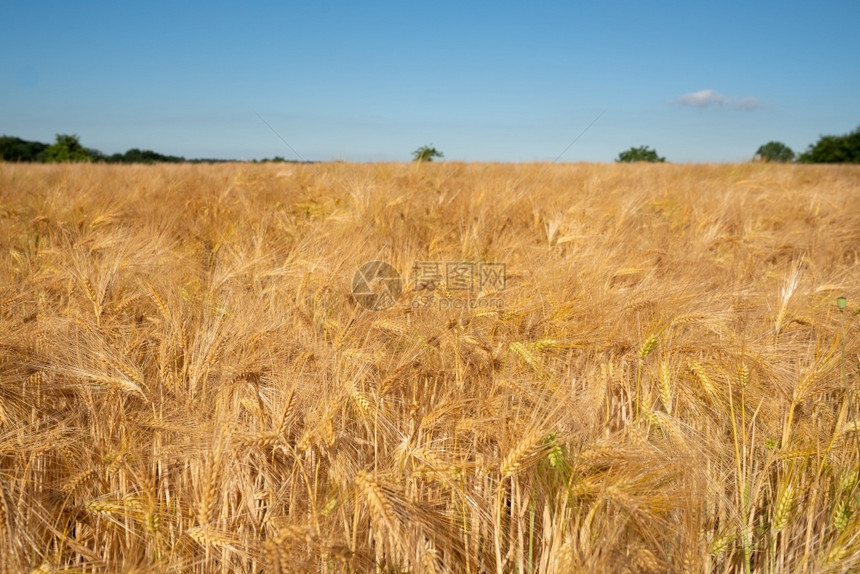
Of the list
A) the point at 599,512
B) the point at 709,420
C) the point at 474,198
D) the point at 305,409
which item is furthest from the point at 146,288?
the point at 474,198

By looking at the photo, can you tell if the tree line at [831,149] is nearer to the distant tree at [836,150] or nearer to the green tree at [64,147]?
the distant tree at [836,150]

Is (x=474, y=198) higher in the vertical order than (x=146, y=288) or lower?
higher

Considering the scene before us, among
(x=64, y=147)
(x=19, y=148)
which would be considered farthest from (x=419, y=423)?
(x=19, y=148)

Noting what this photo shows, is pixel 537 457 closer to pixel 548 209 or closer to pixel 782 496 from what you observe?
pixel 782 496

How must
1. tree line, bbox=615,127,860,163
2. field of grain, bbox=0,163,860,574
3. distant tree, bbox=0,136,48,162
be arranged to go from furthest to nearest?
tree line, bbox=615,127,860,163, distant tree, bbox=0,136,48,162, field of grain, bbox=0,163,860,574

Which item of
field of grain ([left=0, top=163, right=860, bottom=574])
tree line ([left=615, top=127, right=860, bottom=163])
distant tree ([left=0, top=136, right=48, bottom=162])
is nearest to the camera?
field of grain ([left=0, top=163, right=860, bottom=574])

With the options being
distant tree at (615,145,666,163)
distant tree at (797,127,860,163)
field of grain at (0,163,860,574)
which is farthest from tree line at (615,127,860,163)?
field of grain at (0,163,860,574)

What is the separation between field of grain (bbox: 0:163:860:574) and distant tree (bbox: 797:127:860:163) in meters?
29.4

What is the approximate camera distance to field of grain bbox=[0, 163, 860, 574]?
102cm

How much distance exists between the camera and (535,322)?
1.67 meters

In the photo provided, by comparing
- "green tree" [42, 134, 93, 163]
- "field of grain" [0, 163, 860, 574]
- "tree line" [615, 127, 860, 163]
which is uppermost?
"tree line" [615, 127, 860, 163]

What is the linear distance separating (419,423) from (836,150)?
33.0m

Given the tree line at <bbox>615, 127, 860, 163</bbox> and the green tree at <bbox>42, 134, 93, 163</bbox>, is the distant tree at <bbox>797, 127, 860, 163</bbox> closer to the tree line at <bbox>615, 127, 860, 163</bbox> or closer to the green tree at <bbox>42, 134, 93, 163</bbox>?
the tree line at <bbox>615, 127, 860, 163</bbox>

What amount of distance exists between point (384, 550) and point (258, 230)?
6.67 feet
